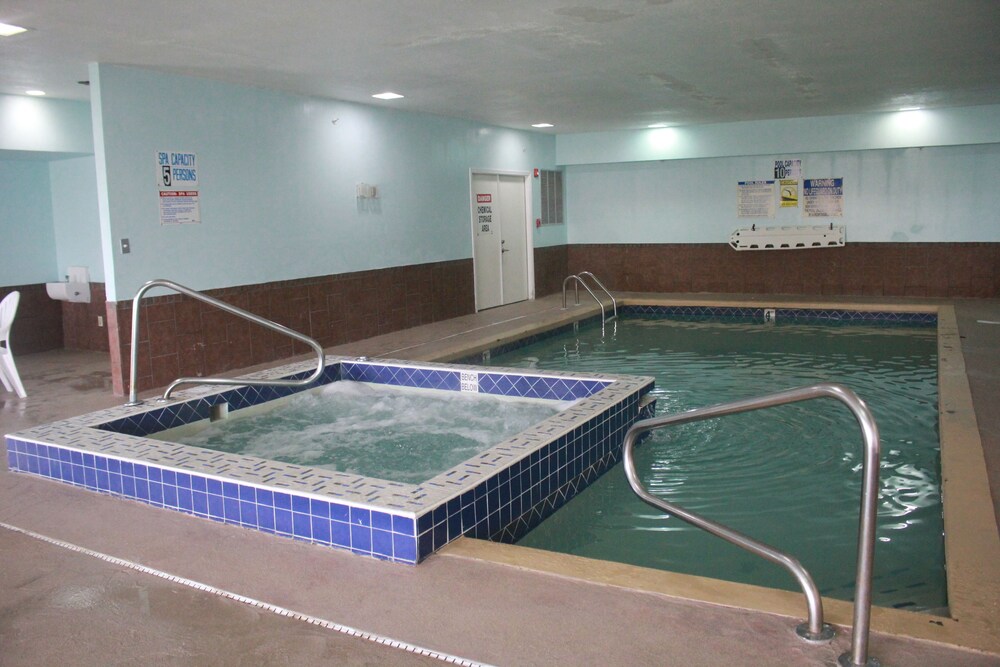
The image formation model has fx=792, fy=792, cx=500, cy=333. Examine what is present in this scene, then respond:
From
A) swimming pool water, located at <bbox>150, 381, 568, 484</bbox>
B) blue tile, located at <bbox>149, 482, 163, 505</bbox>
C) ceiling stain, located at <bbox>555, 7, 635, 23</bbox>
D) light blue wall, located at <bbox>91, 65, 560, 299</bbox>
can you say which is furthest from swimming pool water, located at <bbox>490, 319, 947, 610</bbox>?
light blue wall, located at <bbox>91, 65, 560, 299</bbox>

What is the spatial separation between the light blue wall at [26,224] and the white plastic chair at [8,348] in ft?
7.91

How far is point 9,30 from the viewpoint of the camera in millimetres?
4641

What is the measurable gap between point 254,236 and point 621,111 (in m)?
4.73

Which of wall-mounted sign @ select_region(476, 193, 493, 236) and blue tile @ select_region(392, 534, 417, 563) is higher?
wall-mounted sign @ select_region(476, 193, 493, 236)

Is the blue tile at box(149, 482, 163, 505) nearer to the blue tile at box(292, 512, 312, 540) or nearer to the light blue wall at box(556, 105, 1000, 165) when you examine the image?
the blue tile at box(292, 512, 312, 540)

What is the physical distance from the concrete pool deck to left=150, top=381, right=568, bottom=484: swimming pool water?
1356mm

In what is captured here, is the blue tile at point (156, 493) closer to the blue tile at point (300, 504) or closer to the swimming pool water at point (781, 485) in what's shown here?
the blue tile at point (300, 504)

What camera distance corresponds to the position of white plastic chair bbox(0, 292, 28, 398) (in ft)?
18.8

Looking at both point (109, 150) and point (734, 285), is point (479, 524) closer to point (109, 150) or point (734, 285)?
point (109, 150)

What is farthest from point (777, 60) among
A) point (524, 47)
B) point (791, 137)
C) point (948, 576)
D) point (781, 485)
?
point (948, 576)

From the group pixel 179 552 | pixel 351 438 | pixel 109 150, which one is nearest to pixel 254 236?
pixel 109 150

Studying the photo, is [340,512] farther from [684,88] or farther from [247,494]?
[684,88]

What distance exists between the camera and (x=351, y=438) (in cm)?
471

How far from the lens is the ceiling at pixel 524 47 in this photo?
14.9 feet
